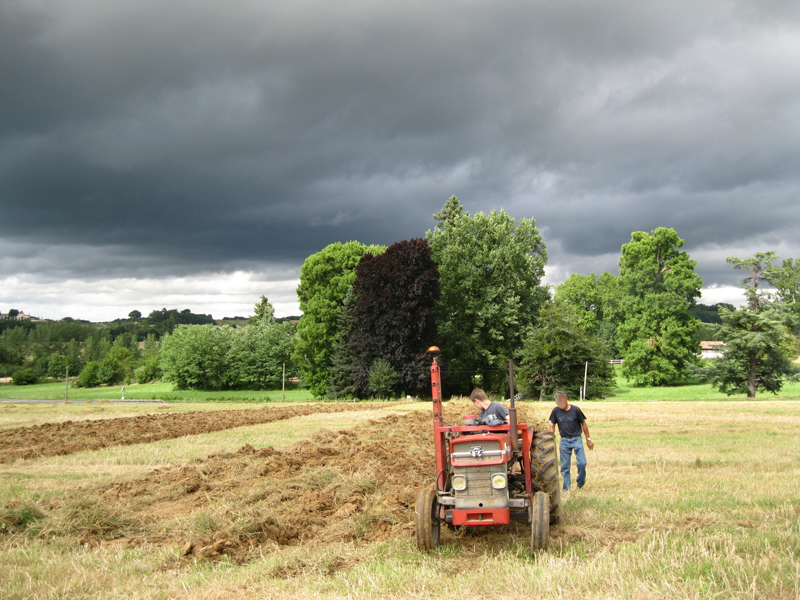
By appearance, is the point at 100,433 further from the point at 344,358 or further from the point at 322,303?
the point at 322,303

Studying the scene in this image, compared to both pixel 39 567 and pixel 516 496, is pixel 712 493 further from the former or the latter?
pixel 39 567

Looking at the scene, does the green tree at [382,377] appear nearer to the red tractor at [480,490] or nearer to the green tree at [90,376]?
the red tractor at [480,490]

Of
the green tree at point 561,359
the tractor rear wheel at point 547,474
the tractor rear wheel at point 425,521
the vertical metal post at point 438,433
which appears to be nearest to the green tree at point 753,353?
the green tree at point 561,359

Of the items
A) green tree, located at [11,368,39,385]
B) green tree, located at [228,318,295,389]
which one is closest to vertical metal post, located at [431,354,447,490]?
green tree, located at [228,318,295,389]

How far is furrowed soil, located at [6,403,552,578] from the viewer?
24.3 ft

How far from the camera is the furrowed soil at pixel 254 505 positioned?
7.41 meters

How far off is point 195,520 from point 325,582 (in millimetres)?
3092

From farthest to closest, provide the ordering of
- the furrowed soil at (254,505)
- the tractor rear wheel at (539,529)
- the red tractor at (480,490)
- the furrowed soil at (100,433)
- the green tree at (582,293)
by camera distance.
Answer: the green tree at (582,293) < the furrowed soil at (100,433) < the furrowed soil at (254,505) < the red tractor at (480,490) < the tractor rear wheel at (539,529)

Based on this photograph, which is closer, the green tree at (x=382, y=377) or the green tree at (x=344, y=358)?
the green tree at (x=382, y=377)

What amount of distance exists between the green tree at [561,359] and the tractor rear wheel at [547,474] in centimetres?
3335

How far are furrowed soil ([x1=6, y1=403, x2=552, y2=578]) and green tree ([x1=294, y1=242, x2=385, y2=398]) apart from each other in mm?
35644

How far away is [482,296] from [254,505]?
3868 centimetres

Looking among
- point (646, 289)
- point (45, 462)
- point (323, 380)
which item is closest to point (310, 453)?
point (45, 462)

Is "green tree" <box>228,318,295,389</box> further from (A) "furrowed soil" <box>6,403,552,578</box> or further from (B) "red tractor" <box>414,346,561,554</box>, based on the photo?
(B) "red tractor" <box>414,346,561,554</box>
